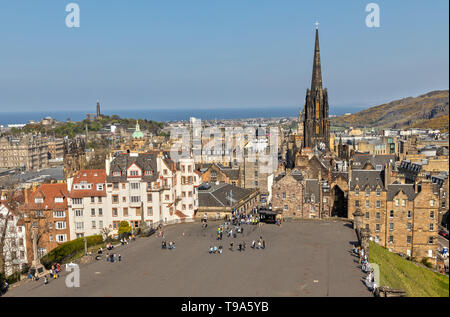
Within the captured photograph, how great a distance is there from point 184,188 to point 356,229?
23664mm

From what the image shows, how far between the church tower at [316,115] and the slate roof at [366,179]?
54.1 metres

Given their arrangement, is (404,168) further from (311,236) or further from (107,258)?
(107,258)

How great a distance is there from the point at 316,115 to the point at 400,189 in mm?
61655

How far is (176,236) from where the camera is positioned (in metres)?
50.6

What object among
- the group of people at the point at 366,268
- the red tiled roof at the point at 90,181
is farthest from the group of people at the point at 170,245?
the red tiled roof at the point at 90,181

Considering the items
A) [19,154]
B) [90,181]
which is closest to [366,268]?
[90,181]

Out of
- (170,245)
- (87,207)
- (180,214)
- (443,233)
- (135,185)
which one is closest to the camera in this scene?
(170,245)

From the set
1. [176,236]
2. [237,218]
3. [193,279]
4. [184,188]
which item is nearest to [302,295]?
[193,279]

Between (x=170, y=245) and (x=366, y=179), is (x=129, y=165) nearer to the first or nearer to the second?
(x=170, y=245)

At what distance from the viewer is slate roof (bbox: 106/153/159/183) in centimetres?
6156

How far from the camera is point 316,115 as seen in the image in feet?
398

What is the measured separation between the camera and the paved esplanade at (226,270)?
3297 centimetres

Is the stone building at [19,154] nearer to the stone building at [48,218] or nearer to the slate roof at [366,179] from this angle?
the stone building at [48,218]

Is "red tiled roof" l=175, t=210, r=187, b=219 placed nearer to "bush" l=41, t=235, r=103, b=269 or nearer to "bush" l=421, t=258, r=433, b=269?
"bush" l=41, t=235, r=103, b=269
